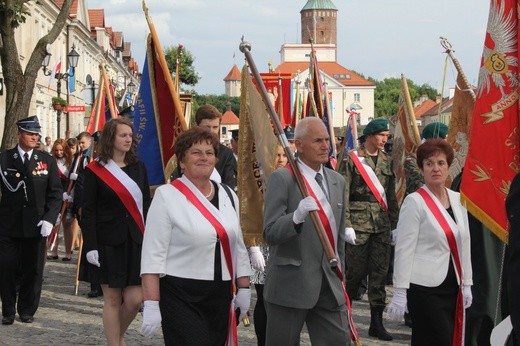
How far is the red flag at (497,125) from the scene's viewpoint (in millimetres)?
4988

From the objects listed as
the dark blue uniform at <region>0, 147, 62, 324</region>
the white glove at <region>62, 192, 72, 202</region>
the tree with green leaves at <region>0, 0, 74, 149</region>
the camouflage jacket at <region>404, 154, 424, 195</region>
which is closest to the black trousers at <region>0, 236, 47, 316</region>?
the dark blue uniform at <region>0, 147, 62, 324</region>

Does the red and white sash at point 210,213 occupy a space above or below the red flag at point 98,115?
below

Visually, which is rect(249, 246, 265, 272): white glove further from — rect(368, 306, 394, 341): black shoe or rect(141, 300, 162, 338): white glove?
rect(368, 306, 394, 341): black shoe

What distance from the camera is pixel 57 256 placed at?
15281mm

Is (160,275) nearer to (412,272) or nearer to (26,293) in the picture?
(412,272)

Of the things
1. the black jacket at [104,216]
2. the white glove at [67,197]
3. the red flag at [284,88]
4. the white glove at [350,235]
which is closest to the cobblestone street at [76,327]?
the white glove at [350,235]

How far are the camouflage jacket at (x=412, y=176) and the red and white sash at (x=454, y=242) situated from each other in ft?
9.40

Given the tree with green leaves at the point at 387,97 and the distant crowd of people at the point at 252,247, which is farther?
the tree with green leaves at the point at 387,97

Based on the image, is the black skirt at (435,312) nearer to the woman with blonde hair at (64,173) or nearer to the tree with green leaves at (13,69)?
the woman with blonde hair at (64,173)

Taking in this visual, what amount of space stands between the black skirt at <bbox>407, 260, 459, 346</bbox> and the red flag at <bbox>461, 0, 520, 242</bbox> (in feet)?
3.40

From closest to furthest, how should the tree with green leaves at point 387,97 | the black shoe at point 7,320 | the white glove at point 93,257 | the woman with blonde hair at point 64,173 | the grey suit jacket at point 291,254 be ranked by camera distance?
the grey suit jacket at point 291,254
the white glove at point 93,257
the black shoe at point 7,320
the woman with blonde hair at point 64,173
the tree with green leaves at point 387,97

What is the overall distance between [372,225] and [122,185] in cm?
275

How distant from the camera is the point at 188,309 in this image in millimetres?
5270

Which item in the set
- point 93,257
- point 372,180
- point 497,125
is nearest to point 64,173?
point 372,180
